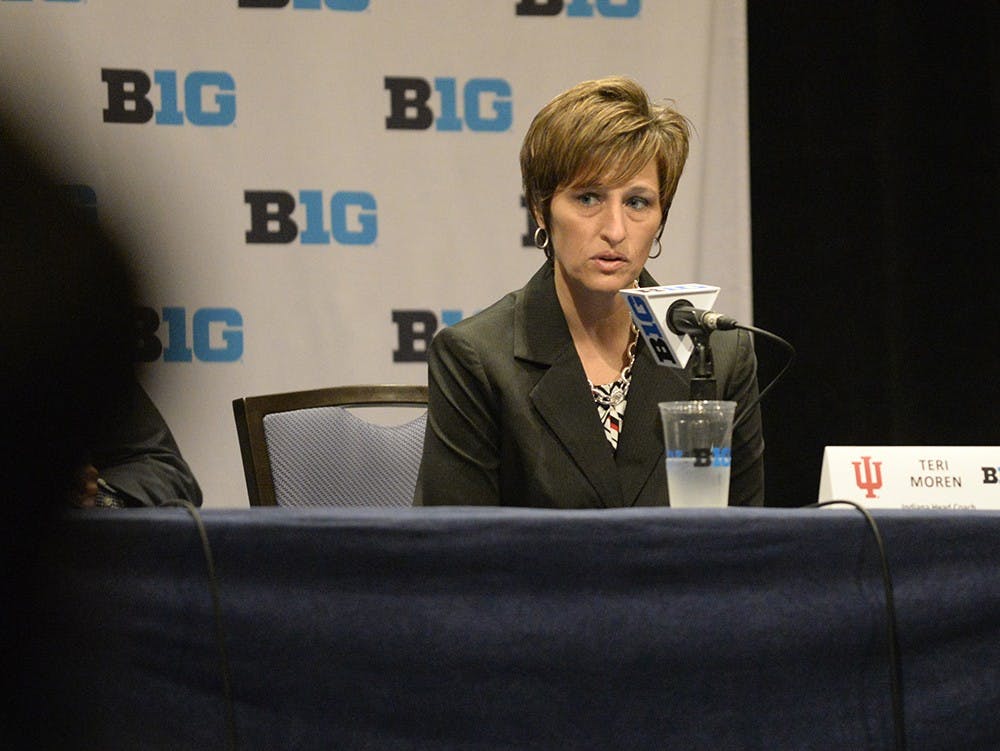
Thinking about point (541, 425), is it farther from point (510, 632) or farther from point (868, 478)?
point (510, 632)

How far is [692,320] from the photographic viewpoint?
1508mm

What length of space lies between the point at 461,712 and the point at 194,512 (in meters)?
0.27

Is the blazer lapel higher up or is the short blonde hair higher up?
the short blonde hair

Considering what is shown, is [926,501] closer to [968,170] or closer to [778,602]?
[778,602]

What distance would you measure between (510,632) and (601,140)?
1168 millimetres

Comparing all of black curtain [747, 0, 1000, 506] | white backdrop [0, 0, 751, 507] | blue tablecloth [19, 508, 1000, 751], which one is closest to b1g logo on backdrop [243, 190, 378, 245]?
white backdrop [0, 0, 751, 507]

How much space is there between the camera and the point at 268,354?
319cm

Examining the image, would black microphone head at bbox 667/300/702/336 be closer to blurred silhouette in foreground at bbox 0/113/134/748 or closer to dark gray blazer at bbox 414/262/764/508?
dark gray blazer at bbox 414/262/764/508

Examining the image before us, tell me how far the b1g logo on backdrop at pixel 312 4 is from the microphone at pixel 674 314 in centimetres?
196

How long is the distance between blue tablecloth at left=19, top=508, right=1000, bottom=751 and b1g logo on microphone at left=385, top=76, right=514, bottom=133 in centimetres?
230

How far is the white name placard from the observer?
60.4 inches

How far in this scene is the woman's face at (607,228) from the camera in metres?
2.05

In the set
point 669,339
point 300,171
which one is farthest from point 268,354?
point 669,339

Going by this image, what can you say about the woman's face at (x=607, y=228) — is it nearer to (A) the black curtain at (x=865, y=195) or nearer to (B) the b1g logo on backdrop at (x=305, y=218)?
(B) the b1g logo on backdrop at (x=305, y=218)
